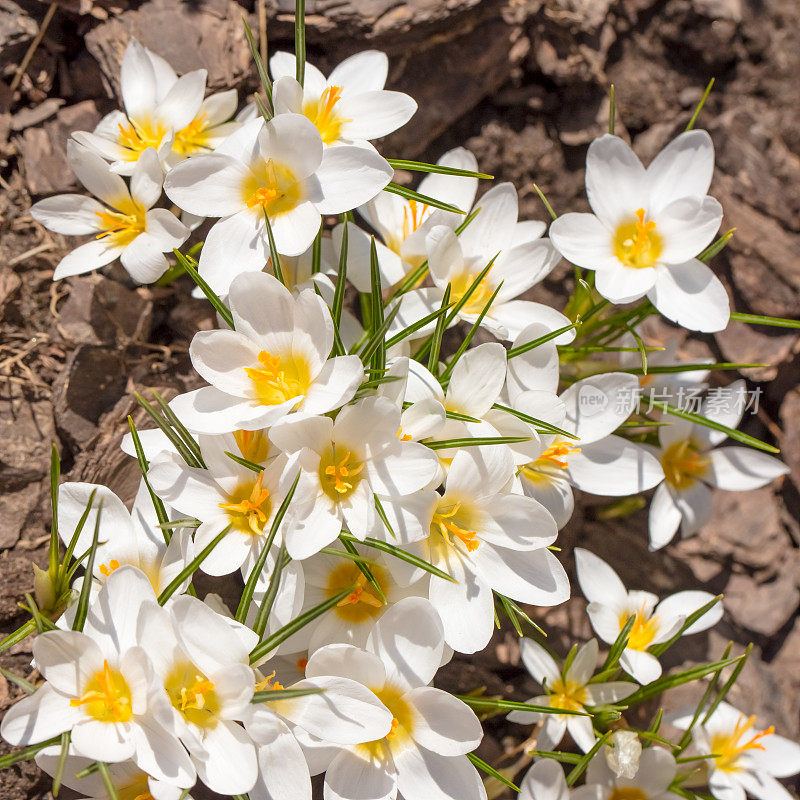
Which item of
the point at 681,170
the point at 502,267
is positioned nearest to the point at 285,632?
the point at 502,267

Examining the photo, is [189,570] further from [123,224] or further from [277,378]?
[123,224]

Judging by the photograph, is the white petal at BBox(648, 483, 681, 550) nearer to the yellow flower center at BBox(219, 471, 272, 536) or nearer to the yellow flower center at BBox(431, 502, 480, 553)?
the yellow flower center at BBox(431, 502, 480, 553)

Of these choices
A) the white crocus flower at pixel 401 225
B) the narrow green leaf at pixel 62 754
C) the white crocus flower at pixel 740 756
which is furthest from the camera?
the white crocus flower at pixel 740 756

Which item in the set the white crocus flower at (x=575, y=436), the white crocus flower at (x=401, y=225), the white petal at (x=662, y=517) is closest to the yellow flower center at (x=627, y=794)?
the white petal at (x=662, y=517)

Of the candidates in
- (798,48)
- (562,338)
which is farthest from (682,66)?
(562,338)

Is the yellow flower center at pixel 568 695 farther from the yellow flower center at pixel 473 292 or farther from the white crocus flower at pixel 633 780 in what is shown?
the yellow flower center at pixel 473 292
